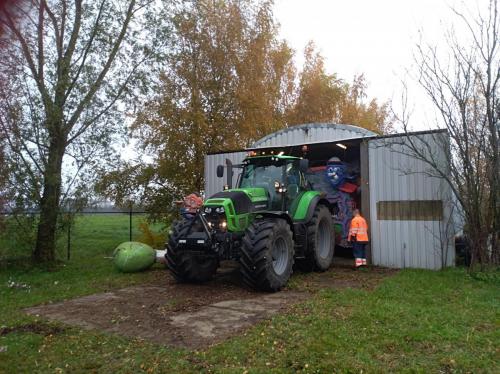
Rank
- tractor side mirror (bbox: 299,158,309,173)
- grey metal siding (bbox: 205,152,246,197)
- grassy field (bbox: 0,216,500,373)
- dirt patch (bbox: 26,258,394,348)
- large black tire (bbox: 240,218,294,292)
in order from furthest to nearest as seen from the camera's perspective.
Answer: grey metal siding (bbox: 205,152,246,197), tractor side mirror (bbox: 299,158,309,173), large black tire (bbox: 240,218,294,292), dirt patch (bbox: 26,258,394,348), grassy field (bbox: 0,216,500,373)

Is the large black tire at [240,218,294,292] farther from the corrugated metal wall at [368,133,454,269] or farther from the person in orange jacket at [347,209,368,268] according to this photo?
the corrugated metal wall at [368,133,454,269]

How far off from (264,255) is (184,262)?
183 centimetres

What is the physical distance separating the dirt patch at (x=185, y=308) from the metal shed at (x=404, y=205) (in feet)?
2.97

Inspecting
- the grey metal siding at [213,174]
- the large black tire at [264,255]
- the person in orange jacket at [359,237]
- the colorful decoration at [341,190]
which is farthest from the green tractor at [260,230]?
the grey metal siding at [213,174]

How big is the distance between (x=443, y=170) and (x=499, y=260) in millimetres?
2047

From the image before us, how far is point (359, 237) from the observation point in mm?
9852

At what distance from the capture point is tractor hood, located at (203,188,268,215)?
26.6 feet

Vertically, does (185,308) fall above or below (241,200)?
below

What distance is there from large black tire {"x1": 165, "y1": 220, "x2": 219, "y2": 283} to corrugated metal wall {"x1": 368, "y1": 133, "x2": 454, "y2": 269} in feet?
13.1

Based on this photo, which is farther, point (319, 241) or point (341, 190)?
point (341, 190)

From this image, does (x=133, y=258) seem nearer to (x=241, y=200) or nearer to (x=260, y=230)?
(x=241, y=200)

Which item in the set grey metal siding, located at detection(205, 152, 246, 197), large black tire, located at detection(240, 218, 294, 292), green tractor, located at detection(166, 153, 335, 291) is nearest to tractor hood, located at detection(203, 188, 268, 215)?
green tractor, located at detection(166, 153, 335, 291)

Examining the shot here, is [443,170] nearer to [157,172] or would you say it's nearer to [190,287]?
[190,287]

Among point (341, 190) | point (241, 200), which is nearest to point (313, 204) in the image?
point (241, 200)
